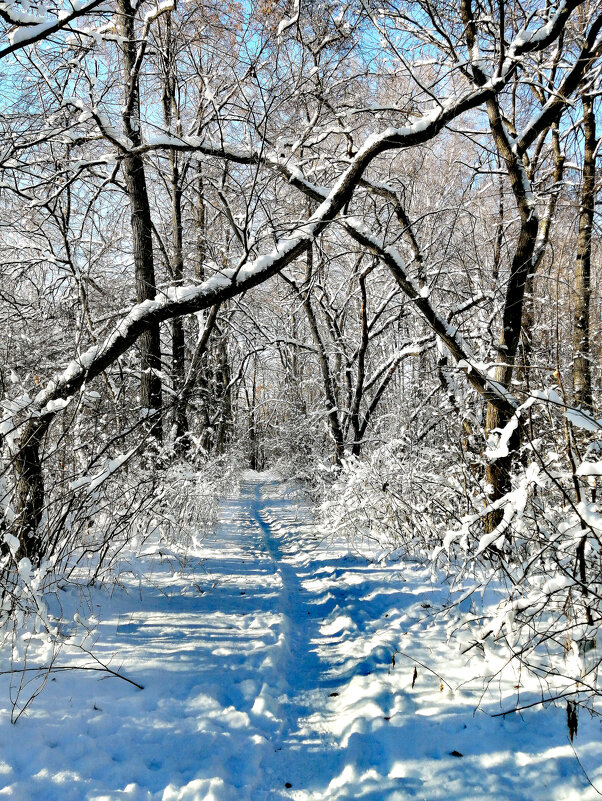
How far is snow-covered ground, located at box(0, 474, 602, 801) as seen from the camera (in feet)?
6.64

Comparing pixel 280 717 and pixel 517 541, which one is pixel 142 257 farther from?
pixel 280 717

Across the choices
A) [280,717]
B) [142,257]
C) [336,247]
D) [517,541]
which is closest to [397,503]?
[517,541]

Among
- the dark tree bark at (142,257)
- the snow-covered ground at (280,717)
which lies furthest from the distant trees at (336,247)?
the snow-covered ground at (280,717)

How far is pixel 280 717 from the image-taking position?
2666 millimetres

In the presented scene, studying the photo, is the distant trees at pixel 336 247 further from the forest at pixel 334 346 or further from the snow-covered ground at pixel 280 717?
the snow-covered ground at pixel 280 717

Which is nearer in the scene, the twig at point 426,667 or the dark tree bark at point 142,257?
the twig at point 426,667

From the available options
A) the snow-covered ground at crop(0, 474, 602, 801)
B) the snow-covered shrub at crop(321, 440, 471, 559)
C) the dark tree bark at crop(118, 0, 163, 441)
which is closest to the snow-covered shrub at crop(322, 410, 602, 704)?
the snow-covered shrub at crop(321, 440, 471, 559)

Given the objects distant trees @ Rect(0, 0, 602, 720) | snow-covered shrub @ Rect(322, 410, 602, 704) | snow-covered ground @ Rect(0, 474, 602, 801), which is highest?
distant trees @ Rect(0, 0, 602, 720)

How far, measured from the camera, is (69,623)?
3.29 meters

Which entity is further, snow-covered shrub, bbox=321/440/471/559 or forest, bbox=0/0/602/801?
snow-covered shrub, bbox=321/440/471/559

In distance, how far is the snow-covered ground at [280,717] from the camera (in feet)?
6.64

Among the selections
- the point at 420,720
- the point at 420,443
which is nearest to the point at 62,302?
the point at 420,443

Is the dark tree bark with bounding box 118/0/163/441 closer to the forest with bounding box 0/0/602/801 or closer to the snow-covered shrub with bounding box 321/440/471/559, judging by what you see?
the forest with bounding box 0/0/602/801

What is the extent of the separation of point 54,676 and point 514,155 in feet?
17.8
